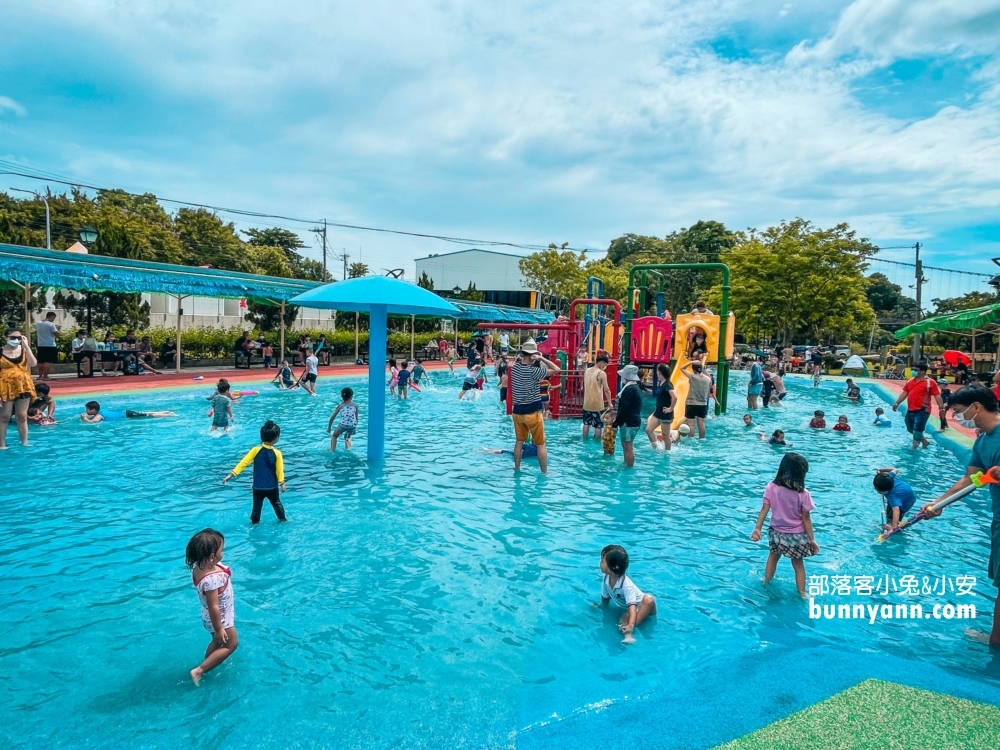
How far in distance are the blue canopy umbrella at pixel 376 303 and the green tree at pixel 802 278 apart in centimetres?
3157

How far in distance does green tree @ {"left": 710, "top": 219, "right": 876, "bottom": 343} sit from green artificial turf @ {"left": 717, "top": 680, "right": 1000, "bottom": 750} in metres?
36.3

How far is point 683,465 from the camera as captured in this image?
1084cm

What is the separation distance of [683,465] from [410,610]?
6.84 metres

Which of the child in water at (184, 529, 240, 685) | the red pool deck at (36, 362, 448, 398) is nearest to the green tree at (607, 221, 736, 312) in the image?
the red pool deck at (36, 362, 448, 398)

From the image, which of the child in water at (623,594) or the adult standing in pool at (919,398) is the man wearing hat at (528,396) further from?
the adult standing in pool at (919,398)

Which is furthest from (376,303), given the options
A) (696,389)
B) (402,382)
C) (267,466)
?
(402,382)

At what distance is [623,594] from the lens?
16.6ft

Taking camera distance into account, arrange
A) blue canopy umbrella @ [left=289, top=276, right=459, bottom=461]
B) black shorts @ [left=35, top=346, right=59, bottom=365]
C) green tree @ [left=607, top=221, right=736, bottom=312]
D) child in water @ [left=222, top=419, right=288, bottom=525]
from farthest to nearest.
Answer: green tree @ [left=607, top=221, right=736, bottom=312]
black shorts @ [left=35, top=346, right=59, bottom=365]
blue canopy umbrella @ [left=289, top=276, right=459, bottom=461]
child in water @ [left=222, top=419, right=288, bottom=525]

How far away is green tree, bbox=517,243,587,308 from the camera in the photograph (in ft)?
155

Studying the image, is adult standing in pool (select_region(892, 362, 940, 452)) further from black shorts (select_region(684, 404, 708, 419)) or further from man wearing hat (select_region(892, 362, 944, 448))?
black shorts (select_region(684, 404, 708, 419))

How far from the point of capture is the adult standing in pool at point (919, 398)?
39.0 feet

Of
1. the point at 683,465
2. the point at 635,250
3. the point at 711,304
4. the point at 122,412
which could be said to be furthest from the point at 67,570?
the point at 635,250

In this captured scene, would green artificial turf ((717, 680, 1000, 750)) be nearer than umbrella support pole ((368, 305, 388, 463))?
Yes

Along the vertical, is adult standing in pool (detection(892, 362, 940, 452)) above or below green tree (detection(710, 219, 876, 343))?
below
